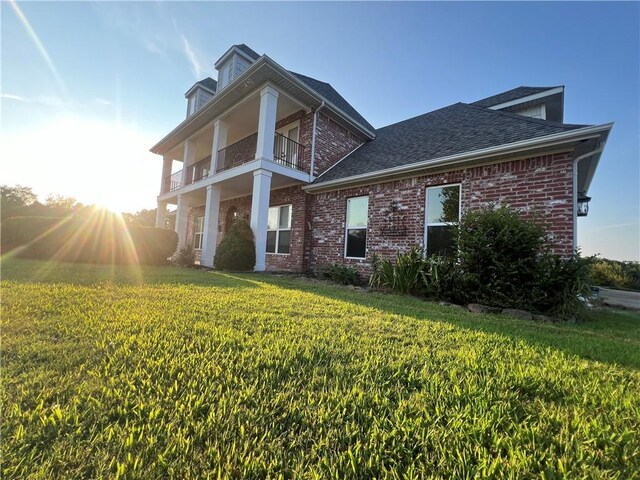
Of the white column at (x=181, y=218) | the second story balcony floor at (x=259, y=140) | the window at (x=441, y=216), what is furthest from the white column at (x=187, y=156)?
the window at (x=441, y=216)

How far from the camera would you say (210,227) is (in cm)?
1105

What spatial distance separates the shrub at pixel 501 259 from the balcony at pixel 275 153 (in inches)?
262

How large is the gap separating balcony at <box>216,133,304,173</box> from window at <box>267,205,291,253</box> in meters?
1.72

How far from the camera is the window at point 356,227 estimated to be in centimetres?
850

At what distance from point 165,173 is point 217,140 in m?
7.14

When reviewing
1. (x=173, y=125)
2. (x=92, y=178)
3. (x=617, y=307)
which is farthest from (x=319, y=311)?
(x=173, y=125)

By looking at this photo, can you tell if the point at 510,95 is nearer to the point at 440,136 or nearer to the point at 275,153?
the point at 440,136

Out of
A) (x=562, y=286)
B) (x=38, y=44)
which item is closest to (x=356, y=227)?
(x=562, y=286)

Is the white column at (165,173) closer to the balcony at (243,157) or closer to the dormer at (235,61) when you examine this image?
the balcony at (243,157)

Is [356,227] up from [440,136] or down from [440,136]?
down

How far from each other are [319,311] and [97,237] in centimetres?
971

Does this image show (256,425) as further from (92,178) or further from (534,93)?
(92,178)

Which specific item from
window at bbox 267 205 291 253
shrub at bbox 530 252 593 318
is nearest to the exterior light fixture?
shrub at bbox 530 252 593 318

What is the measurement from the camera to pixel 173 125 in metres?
14.2
